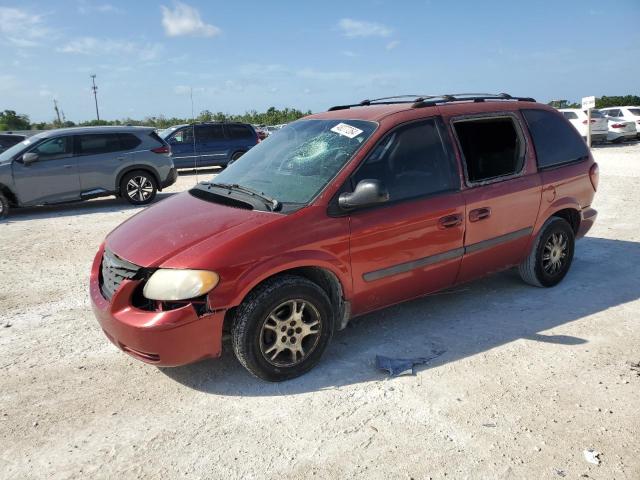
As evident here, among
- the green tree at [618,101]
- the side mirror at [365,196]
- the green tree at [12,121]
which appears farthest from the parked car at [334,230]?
the green tree at [12,121]

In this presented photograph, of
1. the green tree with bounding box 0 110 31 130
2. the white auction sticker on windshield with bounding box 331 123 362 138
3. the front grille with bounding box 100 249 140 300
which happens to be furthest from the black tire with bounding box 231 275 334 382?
the green tree with bounding box 0 110 31 130

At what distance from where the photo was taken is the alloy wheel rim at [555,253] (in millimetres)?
4887

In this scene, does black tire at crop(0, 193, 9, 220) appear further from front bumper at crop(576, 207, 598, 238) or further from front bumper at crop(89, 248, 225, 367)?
front bumper at crop(576, 207, 598, 238)

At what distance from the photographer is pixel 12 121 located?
158ft

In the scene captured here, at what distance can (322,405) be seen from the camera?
125 inches

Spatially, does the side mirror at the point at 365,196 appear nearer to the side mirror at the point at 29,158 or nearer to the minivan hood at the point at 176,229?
the minivan hood at the point at 176,229

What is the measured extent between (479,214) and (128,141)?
8847mm

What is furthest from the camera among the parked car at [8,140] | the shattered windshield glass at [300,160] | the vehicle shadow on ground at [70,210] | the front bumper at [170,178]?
the parked car at [8,140]

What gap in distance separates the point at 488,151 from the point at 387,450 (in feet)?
8.72

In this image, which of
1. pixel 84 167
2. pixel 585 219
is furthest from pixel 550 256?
pixel 84 167

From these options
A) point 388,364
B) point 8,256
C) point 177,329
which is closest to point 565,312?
point 388,364

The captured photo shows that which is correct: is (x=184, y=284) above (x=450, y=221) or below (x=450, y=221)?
below

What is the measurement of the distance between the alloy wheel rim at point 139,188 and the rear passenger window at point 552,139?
8421 mm

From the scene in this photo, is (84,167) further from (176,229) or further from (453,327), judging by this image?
(453,327)
